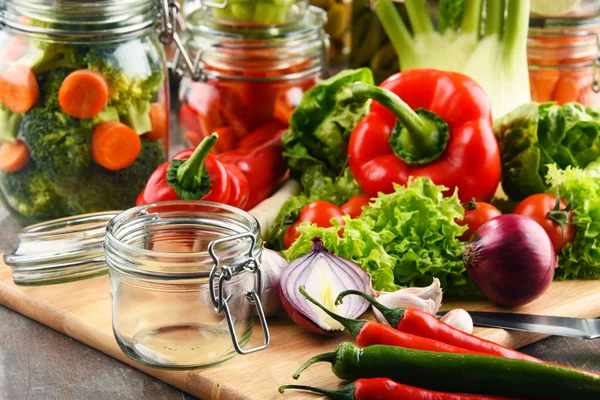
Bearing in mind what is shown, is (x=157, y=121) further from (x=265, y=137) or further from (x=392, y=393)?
(x=392, y=393)

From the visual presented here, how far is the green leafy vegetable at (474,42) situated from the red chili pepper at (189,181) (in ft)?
2.47

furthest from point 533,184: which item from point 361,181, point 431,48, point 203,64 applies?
point 203,64

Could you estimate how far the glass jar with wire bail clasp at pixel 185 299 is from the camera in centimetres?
137

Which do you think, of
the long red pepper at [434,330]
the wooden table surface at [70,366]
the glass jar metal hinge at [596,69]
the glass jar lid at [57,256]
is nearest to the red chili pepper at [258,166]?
the glass jar lid at [57,256]

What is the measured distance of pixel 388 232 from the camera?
1635 millimetres

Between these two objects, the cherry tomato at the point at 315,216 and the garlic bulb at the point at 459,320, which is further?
the cherry tomato at the point at 315,216

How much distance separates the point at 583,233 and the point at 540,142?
28 centimetres

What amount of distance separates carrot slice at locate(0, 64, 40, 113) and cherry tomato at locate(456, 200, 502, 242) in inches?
36.3

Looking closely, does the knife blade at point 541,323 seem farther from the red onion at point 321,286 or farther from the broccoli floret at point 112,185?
the broccoli floret at point 112,185

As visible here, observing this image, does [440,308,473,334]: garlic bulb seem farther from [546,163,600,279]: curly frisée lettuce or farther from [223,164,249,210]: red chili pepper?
[223,164,249,210]: red chili pepper

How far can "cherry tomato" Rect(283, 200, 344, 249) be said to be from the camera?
1733 mm

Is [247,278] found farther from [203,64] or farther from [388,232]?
[203,64]

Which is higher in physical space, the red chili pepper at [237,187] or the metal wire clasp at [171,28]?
the metal wire clasp at [171,28]

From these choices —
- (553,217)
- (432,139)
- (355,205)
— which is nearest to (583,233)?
(553,217)
